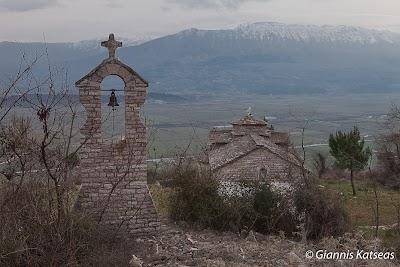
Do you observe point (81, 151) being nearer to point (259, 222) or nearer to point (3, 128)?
point (3, 128)

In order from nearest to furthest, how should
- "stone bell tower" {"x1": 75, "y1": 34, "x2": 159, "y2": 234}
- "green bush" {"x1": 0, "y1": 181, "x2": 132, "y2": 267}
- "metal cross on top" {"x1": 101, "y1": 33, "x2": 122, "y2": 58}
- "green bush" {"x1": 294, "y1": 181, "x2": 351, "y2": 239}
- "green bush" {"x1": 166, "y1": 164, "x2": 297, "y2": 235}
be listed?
"green bush" {"x1": 0, "y1": 181, "x2": 132, "y2": 267} → "stone bell tower" {"x1": 75, "y1": 34, "x2": 159, "y2": 234} → "metal cross on top" {"x1": 101, "y1": 33, "x2": 122, "y2": 58} → "green bush" {"x1": 166, "y1": 164, "x2": 297, "y2": 235} → "green bush" {"x1": 294, "y1": 181, "x2": 351, "y2": 239}

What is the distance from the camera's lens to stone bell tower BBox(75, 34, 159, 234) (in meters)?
10.2

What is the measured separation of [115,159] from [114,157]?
5 cm

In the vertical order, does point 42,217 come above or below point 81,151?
below

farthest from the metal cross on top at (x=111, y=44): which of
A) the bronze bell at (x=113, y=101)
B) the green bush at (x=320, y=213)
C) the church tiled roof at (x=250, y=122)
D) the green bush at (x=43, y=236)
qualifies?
the church tiled roof at (x=250, y=122)

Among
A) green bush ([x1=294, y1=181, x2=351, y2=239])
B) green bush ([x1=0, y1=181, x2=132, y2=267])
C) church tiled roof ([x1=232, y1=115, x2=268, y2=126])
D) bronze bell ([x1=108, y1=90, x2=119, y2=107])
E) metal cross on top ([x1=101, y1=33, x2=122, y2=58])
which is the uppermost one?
metal cross on top ([x1=101, y1=33, x2=122, y2=58])

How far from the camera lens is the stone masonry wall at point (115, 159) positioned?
1021 centimetres

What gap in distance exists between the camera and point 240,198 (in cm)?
1321

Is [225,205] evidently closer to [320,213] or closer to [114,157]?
[320,213]

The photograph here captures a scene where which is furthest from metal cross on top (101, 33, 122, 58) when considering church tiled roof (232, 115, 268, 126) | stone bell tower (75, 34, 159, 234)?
church tiled roof (232, 115, 268, 126)

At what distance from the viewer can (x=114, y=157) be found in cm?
1052

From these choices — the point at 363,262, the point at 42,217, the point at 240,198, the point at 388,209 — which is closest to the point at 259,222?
the point at 240,198

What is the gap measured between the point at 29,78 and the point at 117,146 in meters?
2.59

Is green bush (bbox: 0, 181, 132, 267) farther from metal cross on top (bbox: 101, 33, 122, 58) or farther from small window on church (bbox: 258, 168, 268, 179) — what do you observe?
small window on church (bbox: 258, 168, 268, 179)
